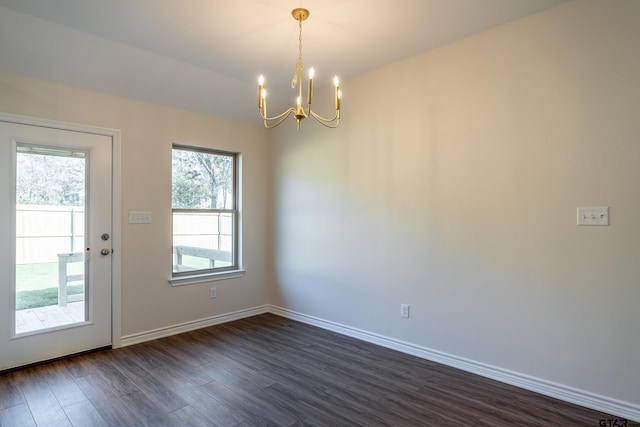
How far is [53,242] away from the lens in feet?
9.98

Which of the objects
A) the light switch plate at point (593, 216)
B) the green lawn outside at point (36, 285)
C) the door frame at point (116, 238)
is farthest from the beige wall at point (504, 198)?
the green lawn outside at point (36, 285)

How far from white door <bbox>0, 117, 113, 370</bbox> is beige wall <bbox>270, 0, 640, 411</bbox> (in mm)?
2274

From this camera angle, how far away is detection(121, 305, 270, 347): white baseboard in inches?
137

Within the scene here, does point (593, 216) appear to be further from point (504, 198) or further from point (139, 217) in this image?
point (139, 217)

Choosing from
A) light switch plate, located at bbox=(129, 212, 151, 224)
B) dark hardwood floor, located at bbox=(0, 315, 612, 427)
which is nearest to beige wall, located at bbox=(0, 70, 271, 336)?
light switch plate, located at bbox=(129, 212, 151, 224)

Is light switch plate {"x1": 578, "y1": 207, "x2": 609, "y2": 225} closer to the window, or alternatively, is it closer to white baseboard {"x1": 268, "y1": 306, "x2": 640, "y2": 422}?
white baseboard {"x1": 268, "y1": 306, "x2": 640, "y2": 422}

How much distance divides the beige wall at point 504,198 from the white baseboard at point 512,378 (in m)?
0.04

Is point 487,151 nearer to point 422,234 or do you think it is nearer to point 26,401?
Result: point 422,234

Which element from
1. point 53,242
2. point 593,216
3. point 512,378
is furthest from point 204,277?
point 593,216

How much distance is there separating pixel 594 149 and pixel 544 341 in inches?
54.0

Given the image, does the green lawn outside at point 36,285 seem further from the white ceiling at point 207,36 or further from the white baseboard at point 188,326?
the white ceiling at point 207,36

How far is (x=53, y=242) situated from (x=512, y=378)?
393cm

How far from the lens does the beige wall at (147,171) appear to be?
3040 millimetres

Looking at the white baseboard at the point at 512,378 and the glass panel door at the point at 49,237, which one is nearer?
the white baseboard at the point at 512,378
